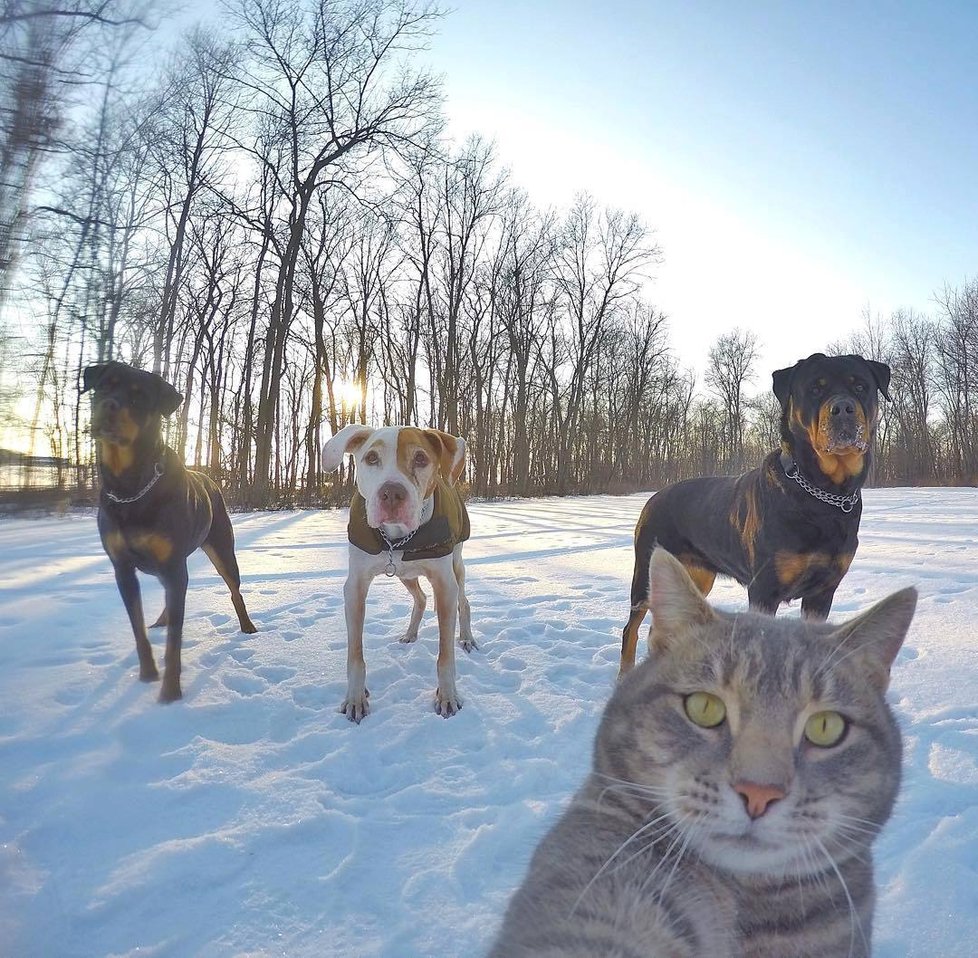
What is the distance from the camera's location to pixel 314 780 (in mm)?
2586

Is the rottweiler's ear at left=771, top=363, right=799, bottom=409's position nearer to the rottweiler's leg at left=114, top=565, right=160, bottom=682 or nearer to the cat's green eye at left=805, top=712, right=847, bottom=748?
the cat's green eye at left=805, top=712, right=847, bottom=748

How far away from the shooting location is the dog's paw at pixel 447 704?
3391 mm

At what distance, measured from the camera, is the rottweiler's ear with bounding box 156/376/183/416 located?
12.3 feet

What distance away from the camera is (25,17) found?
938 millimetres

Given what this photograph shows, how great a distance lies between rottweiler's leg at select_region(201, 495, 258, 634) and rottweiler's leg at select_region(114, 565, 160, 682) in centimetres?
106

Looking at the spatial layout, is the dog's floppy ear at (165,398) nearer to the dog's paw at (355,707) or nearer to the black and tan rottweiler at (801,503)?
the dog's paw at (355,707)

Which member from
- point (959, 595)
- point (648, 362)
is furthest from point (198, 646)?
point (648, 362)

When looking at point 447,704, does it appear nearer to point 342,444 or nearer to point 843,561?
point 342,444

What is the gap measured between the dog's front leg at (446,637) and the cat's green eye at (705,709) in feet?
7.15

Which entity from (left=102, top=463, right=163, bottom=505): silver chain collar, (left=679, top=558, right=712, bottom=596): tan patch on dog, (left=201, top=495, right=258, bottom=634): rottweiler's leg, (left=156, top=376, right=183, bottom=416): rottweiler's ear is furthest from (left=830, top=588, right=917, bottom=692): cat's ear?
(left=201, top=495, right=258, bottom=634): rottweiler's leg

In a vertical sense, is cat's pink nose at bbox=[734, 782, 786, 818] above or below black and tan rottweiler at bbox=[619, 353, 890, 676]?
below

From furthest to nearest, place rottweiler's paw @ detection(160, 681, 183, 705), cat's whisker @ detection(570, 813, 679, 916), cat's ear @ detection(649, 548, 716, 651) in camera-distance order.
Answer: rottweiler's paw @ detection(160, 681, 183, 705), cat's ear @ detection(649, 548, 716, 651), cat's whisker @ detection(570, 813, 679, 916)

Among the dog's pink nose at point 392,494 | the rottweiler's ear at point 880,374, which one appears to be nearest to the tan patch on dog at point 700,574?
the rottweiler's ear at point 880,374

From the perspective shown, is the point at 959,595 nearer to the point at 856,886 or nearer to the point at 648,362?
the point at 856,886
